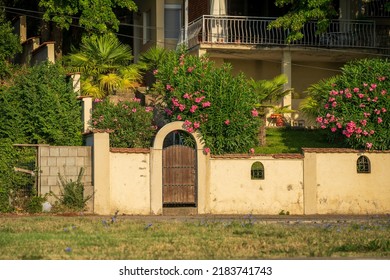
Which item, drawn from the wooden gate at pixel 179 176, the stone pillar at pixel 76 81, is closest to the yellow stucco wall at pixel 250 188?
the wooden gate at pixel 179 176

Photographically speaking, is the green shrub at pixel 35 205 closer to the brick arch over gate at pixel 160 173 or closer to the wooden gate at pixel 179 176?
the brick arch over gate at pixel 160 173

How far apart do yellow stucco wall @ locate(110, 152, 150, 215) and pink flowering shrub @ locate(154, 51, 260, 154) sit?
1.97 m

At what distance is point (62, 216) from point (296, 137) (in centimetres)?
1107

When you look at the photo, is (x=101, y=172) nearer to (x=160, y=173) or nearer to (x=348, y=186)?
(x=160, y=173)

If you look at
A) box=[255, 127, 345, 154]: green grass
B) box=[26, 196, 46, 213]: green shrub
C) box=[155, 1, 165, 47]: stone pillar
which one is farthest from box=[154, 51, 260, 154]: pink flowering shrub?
box=[155, 1, 165, 47]: stone pillar

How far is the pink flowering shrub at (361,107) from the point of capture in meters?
36.4

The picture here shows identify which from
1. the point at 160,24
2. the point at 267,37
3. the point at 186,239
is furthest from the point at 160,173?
the point at 160,24

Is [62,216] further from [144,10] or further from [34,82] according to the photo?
[144,10]

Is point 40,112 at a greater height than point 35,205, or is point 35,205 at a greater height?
point 40,112

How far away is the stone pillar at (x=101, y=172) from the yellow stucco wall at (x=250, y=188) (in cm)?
327

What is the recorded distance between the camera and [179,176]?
35.2 m

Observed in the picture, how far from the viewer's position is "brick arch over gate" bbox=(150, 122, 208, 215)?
34.8m

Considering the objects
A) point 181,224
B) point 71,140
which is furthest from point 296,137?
point 181,224

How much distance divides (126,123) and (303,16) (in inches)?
343
